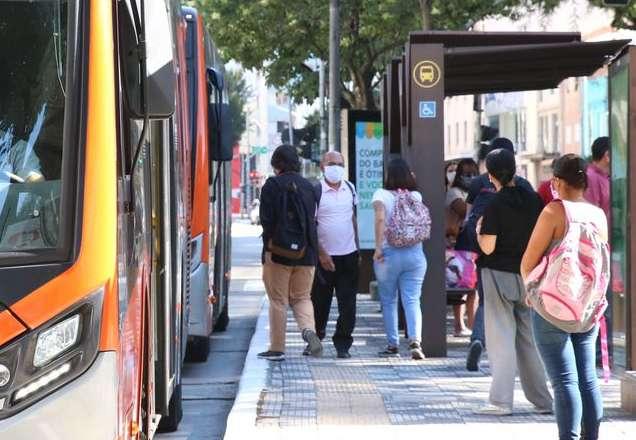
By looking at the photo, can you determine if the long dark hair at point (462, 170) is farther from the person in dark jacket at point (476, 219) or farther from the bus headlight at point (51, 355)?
the bus headlight at point (51, 355)

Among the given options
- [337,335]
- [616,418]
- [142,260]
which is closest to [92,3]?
[142,260]

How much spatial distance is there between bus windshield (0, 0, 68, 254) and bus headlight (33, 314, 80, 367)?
349 mm

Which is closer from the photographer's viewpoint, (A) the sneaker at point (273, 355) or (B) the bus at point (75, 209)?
(B) the bus at point (75, 209)

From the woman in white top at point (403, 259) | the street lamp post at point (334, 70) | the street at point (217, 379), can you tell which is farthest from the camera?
the street lamp post at point (334, 70)

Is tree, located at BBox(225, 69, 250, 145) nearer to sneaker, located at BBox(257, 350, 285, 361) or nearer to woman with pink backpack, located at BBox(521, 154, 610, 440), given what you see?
sneaker, located at BBox(257, 350, 285, 361)

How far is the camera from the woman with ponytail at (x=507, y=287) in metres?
10.3

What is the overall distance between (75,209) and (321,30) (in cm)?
3329

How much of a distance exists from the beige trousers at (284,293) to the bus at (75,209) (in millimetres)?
6976

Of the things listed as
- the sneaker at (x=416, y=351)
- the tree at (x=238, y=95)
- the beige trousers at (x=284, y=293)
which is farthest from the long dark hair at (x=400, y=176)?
the tree at (x=238, y=95)

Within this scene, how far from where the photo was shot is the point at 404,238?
46.1ft

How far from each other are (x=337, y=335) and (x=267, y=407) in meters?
3.78

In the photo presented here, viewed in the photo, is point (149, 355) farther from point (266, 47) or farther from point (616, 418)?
point (266, 47)

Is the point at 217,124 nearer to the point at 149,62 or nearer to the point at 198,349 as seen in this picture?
the point at 198,349

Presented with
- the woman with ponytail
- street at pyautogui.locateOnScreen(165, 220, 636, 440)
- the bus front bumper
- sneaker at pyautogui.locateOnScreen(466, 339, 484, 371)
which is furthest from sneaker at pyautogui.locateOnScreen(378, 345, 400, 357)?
the bus front bumper
